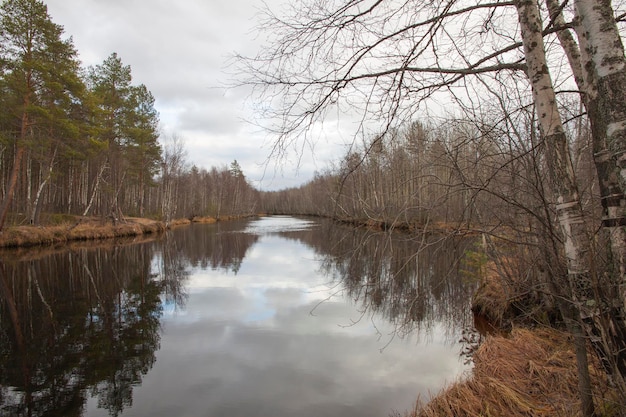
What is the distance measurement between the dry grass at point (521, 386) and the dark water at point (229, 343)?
0.87 meters

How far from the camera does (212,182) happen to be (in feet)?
213

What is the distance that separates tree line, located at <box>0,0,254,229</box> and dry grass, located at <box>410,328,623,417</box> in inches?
848

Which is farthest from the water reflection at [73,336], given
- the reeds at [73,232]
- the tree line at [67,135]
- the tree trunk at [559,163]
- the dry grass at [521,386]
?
the tree line at [67,135]

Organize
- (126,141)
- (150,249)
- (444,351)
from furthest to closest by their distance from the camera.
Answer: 1. (126,141)
2. (150,249)
3. (444,351)

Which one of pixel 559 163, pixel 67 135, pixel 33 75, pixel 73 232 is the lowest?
pixel 73 232

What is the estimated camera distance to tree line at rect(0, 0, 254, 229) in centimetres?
1786

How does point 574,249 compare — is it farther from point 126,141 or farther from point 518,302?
point 126,141

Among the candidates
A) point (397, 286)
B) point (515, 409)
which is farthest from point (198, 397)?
point (397, 286)

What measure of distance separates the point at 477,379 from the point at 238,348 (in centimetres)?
419

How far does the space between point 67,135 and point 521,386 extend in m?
24.6

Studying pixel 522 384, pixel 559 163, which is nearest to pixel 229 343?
pixel 522 384

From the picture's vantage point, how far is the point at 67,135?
2067cm

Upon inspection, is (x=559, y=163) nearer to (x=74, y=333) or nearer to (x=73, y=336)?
(x=73, y=336)

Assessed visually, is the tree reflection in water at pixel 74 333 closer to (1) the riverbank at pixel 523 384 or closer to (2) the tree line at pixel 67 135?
(1) the riverbank at pixel 523 384
